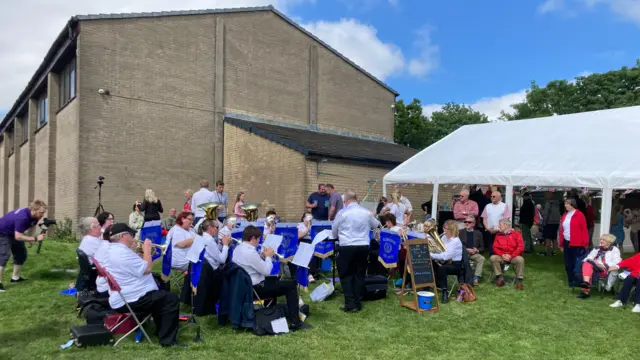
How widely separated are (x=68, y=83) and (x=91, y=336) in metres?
13.9

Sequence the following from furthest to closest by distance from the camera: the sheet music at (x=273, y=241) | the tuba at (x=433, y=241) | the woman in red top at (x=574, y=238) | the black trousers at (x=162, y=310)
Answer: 1. the woman in red top at (x=574, y=238)
2. the tuba at (x=433, y=241)
3. the sheet music at (x=273, y=241)
4. the black trousers at (x=162, y=310)

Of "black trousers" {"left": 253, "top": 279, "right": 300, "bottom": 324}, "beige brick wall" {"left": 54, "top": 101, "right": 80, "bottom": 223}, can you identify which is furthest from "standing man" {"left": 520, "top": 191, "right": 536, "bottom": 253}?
"beige brick wall" {"left": 54, "top": 101, "right": 80, "bottom": 223}


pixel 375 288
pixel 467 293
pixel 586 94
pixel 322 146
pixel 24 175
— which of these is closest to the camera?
pixel 467 293

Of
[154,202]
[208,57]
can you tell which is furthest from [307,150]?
[208,57]

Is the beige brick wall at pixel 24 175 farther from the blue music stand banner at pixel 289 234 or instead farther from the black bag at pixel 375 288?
the black bag at pixel 375 288

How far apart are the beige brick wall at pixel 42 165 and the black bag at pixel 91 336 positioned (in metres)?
13.1

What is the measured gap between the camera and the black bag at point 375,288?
24.5 feet

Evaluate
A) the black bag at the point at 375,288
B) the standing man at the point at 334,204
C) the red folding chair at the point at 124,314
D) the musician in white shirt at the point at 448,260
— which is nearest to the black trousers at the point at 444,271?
the musician in white shirt at the point at 448,260

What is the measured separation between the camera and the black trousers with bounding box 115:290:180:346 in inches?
198

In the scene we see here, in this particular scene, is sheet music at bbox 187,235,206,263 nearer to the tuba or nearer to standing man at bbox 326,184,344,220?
the tuba

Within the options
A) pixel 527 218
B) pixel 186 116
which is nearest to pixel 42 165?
pixel 186 116

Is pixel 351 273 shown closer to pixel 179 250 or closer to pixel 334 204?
pixel 179 250

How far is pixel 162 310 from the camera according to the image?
201 inches

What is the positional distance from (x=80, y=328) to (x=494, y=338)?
488 centimetres
